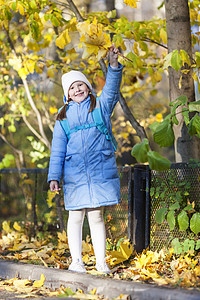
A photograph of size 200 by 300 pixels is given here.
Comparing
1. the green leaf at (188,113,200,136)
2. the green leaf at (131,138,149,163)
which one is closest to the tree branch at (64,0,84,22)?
the green leaf at (188,113,200,136)

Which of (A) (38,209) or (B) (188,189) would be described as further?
(A) (38,209)

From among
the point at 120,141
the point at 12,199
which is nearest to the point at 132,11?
the point at 120,141

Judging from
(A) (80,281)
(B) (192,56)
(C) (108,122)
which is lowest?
(A) (80,281)

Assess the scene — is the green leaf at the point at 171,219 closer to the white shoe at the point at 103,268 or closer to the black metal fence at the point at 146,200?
the black metal fence at the point at 146,200

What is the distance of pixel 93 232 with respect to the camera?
3.82m

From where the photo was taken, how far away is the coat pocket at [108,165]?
3.72 meters

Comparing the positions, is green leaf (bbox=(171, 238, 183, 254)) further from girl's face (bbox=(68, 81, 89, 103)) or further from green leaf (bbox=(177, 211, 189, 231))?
girl's face (bbox=(68, 81, 89, 103))

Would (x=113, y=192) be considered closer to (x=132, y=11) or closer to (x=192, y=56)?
(x=192, y=56)

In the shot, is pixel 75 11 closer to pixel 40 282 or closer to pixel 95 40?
pixel 95 40

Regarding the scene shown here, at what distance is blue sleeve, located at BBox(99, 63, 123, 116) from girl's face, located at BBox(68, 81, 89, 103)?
6.5 inches

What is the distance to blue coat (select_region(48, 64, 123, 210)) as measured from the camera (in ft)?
12.1

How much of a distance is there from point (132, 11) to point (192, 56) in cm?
891

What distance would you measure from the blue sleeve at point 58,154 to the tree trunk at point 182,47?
1.32m

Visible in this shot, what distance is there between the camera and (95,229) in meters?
3.80
